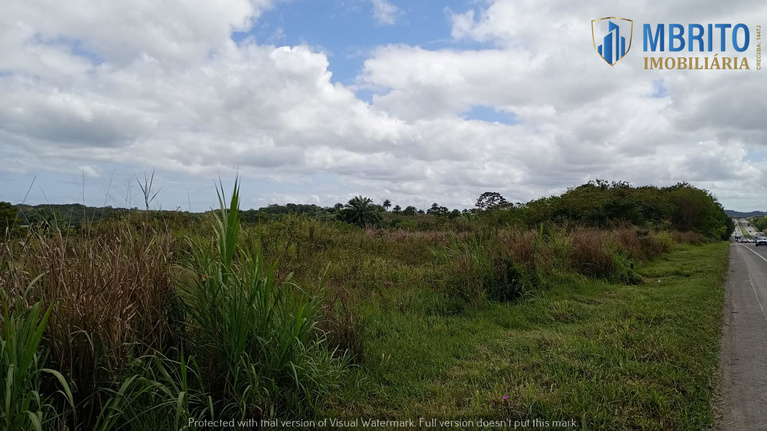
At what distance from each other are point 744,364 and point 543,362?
2341 millimetres

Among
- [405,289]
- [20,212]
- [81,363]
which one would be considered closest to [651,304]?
[405,289]

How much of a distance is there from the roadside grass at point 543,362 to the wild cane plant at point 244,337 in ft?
1.42

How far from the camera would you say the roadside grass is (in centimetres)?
345

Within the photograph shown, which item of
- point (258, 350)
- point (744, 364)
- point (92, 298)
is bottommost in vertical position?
point (744, 364)

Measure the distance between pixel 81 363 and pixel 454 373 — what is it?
10.1 feet

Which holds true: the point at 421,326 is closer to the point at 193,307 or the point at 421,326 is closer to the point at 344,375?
the point at 344,375

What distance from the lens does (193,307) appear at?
11.0ft

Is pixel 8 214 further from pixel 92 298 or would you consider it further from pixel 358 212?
pixel 358 212

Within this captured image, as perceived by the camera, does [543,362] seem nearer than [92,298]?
No

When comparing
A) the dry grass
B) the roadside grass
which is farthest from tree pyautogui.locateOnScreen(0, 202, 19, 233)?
the roadside grass

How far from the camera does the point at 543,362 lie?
4430 mm

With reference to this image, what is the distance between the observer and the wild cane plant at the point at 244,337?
3.13 metres

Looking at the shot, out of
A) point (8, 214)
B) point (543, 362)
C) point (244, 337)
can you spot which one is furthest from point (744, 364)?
point (8, 214)

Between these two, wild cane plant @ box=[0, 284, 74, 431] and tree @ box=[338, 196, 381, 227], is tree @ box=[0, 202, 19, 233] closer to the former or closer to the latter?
wild cane plant @ box=[0, 284, 74, 431]
